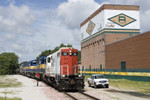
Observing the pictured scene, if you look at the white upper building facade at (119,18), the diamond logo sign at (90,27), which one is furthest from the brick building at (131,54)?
the diamond logo sign at (90,27)

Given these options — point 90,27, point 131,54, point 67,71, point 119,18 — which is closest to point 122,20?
point 119,18

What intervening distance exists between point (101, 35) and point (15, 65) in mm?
52069

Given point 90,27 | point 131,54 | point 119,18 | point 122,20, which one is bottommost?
point 131,54

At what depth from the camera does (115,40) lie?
197ft

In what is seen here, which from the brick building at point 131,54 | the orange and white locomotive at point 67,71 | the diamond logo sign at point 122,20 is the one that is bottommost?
the orange and white locomotive at point 67,71

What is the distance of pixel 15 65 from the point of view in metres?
97.9

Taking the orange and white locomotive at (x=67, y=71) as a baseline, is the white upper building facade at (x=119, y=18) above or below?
above

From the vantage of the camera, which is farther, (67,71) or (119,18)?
(119,18)

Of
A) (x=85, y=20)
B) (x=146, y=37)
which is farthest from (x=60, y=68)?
(x=85, y=20)

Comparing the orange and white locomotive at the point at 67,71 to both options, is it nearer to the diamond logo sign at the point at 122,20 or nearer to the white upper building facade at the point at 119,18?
the white upper building facade at the point at 119,18

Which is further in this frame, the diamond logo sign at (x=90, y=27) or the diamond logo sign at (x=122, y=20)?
the diamond logo sign at (x=90, y=27)

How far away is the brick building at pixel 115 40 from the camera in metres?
41.2

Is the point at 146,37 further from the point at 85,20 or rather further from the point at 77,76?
the point at 85,20

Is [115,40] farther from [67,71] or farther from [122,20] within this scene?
[67,71]
